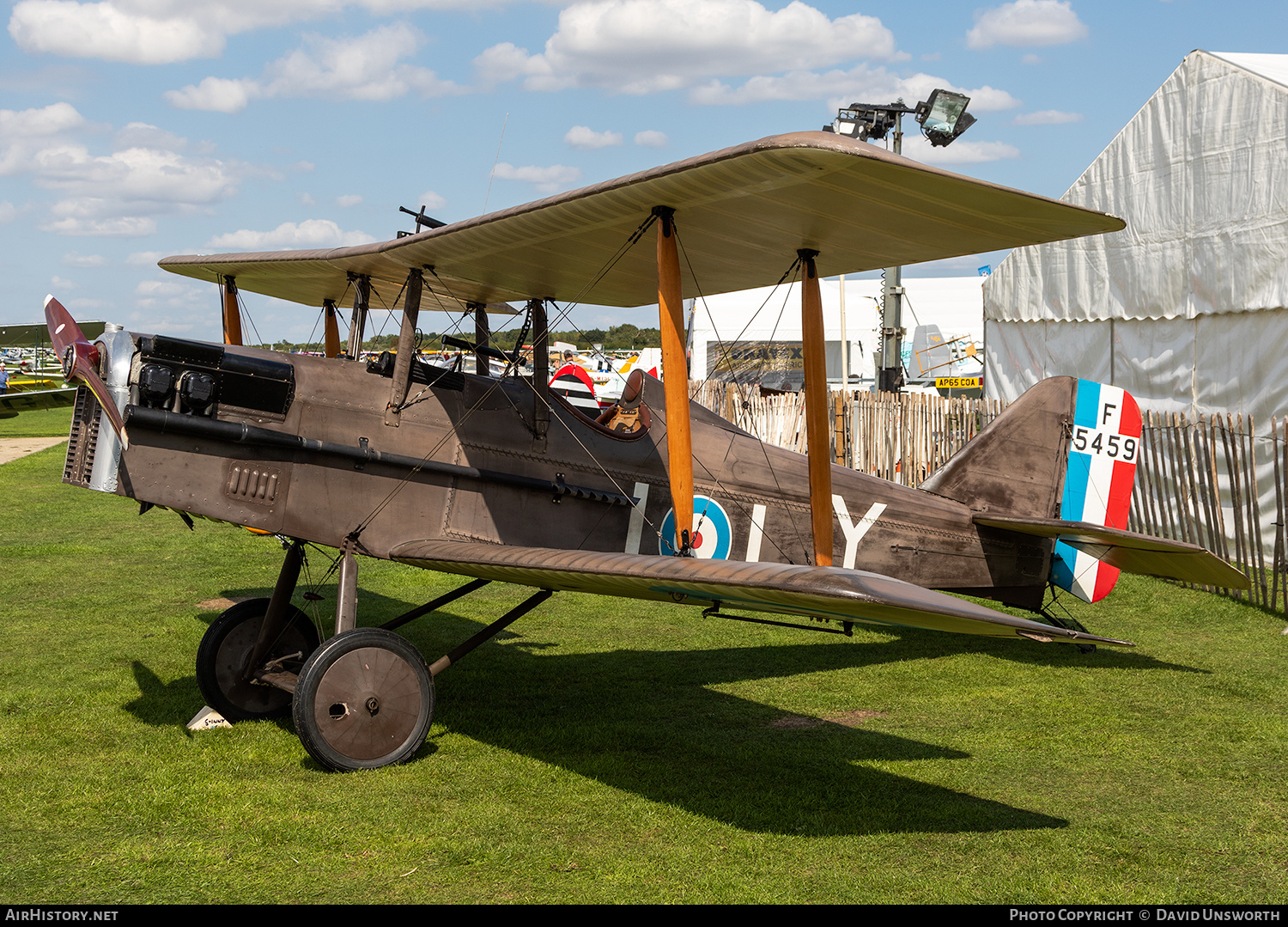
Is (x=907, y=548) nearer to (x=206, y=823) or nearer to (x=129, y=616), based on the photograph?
(x=206, y=823)

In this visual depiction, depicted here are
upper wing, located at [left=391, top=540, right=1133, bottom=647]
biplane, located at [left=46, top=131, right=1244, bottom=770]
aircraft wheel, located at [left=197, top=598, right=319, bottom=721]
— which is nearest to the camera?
upper wing, located at [left=391, top=540, right=1133, bottom=647]

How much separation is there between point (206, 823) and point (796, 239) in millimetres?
4208

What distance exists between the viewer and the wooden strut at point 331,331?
8195 millimetres

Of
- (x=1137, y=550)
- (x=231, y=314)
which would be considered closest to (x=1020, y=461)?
(x=1137, y=550)

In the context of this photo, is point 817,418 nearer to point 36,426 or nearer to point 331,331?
point 331,331

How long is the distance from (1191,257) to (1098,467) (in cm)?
447

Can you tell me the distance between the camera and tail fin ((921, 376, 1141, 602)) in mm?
7828

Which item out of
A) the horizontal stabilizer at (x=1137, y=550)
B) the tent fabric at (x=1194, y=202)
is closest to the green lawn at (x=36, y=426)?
the tent fabric at (x=1194, y=202)

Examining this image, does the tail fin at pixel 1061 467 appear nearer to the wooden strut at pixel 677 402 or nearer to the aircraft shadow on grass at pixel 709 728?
the aircraft shadow on grass at pixel 709 728

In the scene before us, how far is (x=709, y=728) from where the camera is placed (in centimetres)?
612

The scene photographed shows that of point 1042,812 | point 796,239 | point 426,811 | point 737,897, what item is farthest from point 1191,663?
A: point 426,811

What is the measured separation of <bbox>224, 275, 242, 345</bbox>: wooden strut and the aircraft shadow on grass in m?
2.49

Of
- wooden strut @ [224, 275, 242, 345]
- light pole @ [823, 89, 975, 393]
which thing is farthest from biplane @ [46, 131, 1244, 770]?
light pole @ [823, 89, 975, 393]

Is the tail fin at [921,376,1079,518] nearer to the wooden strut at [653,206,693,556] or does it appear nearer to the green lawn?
the wooden strut at [653,206,693,556]
